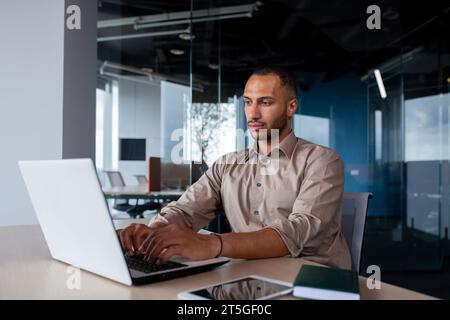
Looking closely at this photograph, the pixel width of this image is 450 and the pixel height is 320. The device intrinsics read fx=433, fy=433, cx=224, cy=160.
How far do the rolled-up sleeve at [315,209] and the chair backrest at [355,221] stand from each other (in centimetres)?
16

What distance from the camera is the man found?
52.6 inches

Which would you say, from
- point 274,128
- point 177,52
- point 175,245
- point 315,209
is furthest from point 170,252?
point 177,52

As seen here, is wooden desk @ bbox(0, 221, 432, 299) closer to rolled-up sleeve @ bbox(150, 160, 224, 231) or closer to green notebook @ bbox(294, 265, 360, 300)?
green notebook @ bbox(294, 265, 360, 300)

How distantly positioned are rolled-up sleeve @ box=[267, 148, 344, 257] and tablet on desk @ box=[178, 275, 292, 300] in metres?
0.35

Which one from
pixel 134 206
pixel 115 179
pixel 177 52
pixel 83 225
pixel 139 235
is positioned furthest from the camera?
pixel 177 52

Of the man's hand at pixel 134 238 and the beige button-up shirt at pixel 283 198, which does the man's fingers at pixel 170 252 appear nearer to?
the man's hand at pixel 134 238

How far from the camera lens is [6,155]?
2346mm

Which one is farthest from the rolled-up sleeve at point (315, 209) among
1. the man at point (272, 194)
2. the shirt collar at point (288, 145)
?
the shirt collar at point (288, 145)

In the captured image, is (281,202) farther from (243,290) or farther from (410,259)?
(410,259)

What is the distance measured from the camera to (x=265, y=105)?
177 cm

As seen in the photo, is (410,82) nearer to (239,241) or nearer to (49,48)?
(49,48)

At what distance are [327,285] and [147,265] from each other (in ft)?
1.55

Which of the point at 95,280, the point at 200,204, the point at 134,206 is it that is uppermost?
the point at 200,204

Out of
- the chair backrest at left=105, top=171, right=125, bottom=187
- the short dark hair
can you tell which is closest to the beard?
the short dark hair
